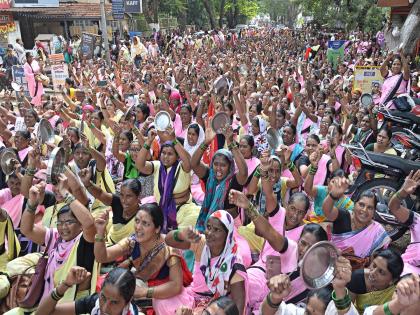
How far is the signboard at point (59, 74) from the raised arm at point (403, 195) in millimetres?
8689

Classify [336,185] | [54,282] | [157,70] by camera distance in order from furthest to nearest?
[157,70] → [336,185] → [54,282]

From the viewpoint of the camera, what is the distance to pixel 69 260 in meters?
3.01

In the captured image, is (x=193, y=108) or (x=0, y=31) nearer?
(x=193, y=108)

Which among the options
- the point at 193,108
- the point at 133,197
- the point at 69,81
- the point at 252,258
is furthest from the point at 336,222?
the point at 69,81

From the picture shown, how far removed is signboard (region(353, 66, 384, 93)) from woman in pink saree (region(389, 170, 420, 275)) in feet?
18.3

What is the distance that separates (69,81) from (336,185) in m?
7.92

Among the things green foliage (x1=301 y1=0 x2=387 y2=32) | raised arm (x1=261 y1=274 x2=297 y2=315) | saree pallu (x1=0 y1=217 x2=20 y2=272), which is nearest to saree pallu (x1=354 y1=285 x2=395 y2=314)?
raised arm (x1=261 y1=274 x2=297 y2=315)

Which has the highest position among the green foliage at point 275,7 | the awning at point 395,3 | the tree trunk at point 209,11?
the awning at point 395,3

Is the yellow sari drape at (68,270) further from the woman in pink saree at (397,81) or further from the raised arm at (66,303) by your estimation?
the woman in pink saree at (397,81)

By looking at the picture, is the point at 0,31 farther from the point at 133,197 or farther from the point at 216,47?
the point at 133,197

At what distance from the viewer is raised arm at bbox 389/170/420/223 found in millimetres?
3501

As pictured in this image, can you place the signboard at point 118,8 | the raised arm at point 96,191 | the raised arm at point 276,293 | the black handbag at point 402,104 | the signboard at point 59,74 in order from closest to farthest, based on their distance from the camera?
the raised arm at point 276,293 < the raised arm at point 96,191 < the black handbag at point 402,104 < the signboard at point 59,74 < the signboard at point 118,8

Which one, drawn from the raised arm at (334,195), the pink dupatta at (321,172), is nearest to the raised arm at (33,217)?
the raised arm at (334,195)

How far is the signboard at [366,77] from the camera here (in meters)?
8.80
